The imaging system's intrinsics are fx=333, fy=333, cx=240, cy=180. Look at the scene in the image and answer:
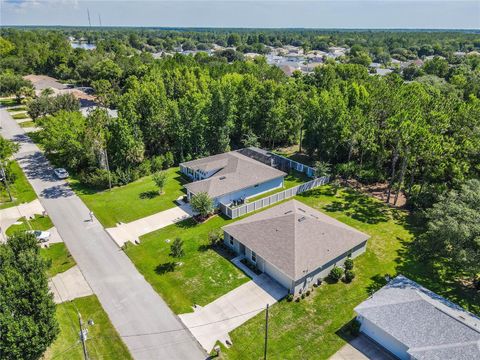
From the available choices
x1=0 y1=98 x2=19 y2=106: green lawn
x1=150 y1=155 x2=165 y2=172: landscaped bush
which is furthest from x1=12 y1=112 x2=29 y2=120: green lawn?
x1=150 y1=155 x2=165 y2=172: landscaped bush

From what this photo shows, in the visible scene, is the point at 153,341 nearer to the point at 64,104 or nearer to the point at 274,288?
the point at 274,288

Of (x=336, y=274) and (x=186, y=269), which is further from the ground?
(x=336, y=274)

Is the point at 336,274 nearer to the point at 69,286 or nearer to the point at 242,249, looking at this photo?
the point at 242,249

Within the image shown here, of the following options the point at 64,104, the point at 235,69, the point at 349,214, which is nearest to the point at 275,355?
the point at 349,214

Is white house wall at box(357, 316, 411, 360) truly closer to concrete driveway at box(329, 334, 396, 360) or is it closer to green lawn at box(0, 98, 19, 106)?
concrete driveway at box(329, 334, 396, 360)

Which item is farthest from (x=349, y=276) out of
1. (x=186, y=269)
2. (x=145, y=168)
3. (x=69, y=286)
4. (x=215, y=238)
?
(x=145, y=168)

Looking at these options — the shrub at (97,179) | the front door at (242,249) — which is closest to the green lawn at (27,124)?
the shrub at (97,179)
